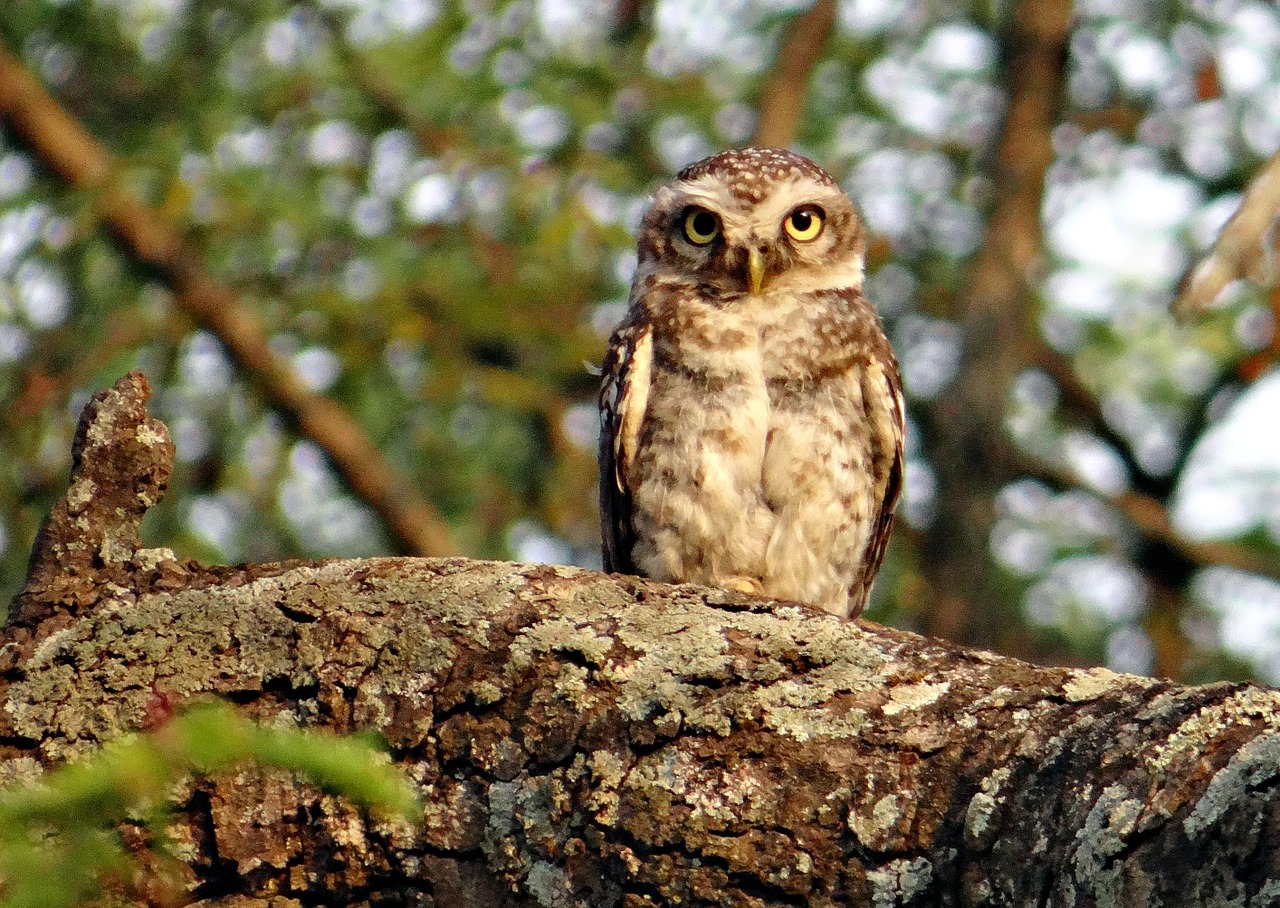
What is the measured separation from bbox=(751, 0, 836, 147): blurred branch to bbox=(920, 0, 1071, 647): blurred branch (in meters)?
1.06

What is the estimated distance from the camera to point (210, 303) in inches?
237

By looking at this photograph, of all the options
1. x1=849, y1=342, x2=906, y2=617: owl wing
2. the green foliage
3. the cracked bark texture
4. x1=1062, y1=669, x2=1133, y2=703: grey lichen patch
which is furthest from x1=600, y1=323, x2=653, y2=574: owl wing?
the green foliage

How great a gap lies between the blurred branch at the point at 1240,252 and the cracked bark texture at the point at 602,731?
781mm

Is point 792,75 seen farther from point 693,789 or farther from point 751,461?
point 693,789

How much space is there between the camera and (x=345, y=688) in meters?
2.28

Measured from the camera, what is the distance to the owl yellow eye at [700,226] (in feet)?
15.4

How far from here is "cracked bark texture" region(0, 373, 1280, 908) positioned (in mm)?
1854

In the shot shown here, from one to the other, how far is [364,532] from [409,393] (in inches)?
24.7

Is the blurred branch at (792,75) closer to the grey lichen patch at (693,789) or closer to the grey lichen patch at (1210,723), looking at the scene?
the grey lichen patch at (693,789)

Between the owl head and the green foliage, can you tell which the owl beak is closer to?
the owl head

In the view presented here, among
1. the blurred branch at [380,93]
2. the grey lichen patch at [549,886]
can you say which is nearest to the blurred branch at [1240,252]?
the grey lichen patch at [549,886]

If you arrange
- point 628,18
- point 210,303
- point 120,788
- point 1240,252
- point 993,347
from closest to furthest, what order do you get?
point 120,788 < point 1240,252 < point 210,303 < point 628,18 < point 993,347

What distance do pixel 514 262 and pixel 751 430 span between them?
99.2 inches

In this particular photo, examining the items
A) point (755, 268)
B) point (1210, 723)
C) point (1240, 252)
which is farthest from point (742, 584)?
point (1210, 723)
